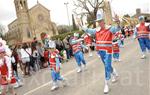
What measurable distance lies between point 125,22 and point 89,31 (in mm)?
1044

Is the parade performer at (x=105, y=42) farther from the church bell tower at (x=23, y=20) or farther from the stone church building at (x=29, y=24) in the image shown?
the church bell tower at (x=23, y=20)

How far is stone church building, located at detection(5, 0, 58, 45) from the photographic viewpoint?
83000 millimetres

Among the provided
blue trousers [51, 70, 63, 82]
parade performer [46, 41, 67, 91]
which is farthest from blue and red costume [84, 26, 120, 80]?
blue trousers [51, 70, 63, 82]

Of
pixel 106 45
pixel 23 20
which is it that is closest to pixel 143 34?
pixel 106 45

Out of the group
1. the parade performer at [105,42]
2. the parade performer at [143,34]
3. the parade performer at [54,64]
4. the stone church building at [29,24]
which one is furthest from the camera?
the stone church building at [29,24]

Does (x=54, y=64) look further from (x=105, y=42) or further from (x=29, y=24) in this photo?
(x=29, y=24)

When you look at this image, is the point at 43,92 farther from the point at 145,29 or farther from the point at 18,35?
the point at 18,35

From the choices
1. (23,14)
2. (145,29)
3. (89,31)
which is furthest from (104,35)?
(23,14)

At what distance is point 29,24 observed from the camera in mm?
88125

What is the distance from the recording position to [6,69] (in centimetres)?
978

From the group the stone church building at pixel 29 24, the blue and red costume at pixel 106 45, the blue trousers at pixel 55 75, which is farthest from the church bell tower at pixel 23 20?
the blue and red costume at pixel 106 45

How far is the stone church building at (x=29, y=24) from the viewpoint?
272 feet

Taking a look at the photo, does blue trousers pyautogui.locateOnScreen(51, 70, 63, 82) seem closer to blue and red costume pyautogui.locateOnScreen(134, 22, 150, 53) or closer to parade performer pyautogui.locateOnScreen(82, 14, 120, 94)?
parade performer pyautogui.locateOnScreen(82, 14, 120, 94)

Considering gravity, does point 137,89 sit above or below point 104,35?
below
